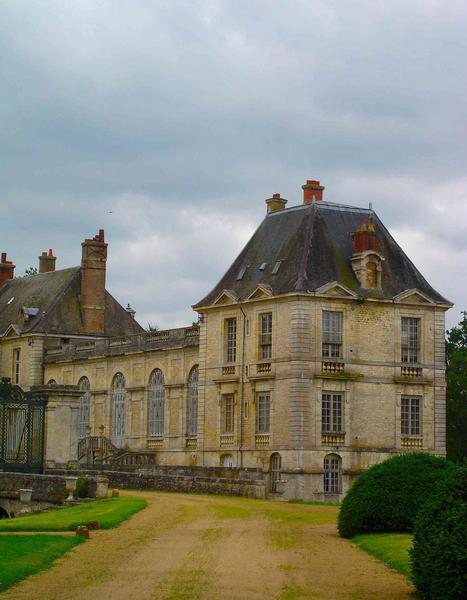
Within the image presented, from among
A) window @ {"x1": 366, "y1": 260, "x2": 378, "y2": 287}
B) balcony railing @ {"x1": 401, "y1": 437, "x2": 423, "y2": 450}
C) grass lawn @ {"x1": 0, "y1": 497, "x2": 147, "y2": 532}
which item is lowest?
grass lawn @ {"x1": 0, "y1": 497, "x2": 147, "y2": 532}

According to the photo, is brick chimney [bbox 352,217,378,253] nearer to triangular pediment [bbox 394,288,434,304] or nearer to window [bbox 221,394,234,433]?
triangular pediment [bbox 394,288,434,304]

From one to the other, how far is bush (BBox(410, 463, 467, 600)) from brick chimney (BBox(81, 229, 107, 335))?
45175 millimetres

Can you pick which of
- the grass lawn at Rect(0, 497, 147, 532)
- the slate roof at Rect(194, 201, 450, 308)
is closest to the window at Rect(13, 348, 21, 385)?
the slate roof at Rect(194, 201, 450, 308)

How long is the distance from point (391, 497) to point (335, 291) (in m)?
19.3

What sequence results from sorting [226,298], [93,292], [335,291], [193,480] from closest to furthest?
[193,480], [335,291], [226,298], [93,292]

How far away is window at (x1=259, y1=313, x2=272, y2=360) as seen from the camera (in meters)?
42.2

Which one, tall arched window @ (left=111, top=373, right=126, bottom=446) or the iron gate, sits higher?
tall arched window @ (left=111, top=373, right=126, bottom=446)

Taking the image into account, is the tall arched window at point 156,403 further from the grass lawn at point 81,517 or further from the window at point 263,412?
the grass lawn at point 81,517

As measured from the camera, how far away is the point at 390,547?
19984 millimetres

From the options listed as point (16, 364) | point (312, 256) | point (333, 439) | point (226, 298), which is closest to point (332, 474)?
point (333, 439)

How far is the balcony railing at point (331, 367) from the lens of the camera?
135 feet

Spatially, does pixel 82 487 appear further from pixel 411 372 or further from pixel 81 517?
pixel 411 372

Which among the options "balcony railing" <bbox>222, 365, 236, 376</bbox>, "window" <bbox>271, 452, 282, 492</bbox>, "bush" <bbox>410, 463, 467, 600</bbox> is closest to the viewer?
"bush" <bbox>410, 463, 467, 600</bbox>

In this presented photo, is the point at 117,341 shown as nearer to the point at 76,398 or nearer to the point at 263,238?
the point at 263,238
